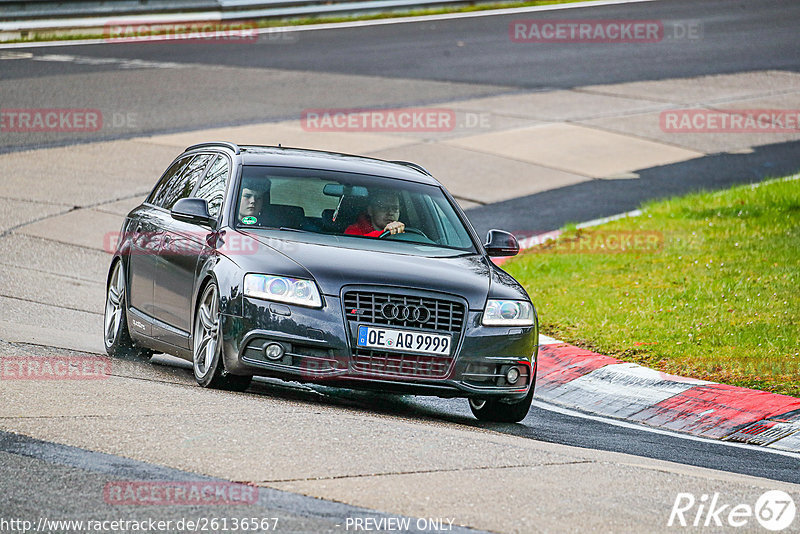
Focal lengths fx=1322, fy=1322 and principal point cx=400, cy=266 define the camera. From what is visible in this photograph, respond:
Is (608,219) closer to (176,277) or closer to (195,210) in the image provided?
(176,277)

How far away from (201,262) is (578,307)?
457 centimetres

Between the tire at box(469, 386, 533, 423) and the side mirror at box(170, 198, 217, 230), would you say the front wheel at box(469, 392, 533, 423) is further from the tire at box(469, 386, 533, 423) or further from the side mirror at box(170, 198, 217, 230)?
the side mirror at box(170, 198, 217, 230)

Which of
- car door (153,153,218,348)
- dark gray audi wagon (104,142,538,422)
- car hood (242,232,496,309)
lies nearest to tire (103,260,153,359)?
dark gray audi wagon (104,142,538,422)

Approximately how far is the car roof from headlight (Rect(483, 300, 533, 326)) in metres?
1.56

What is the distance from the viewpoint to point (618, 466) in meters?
6.59

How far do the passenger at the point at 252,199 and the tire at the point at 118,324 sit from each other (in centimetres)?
157

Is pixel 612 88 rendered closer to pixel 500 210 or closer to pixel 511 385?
pixel 500 210

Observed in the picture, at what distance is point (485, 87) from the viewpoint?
24609 mm

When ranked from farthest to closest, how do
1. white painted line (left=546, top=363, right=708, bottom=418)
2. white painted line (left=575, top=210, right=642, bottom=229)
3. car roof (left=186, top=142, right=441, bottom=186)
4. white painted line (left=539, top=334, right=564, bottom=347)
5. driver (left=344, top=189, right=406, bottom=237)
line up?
white painted line (left=575, top=210, right=642, bottom=229), white painted line (left=539, top=334, right=564, bottom=347), white painted line (left=546, top=363, right=708, bottom=418), car roof (left=186, top=142, right=441, bottom=186), driver (left=344, top=189, right=406, bottom=237)

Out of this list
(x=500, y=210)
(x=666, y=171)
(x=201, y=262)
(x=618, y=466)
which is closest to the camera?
(x=618, y=466)

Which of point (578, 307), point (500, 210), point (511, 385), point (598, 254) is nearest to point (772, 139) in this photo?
point (500, 210)

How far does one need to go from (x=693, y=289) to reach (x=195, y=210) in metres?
5.35

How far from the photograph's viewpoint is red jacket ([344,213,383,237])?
28.6 feet

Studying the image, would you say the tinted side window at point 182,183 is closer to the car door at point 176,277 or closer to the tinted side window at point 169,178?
the tinted side window at point 169,178
